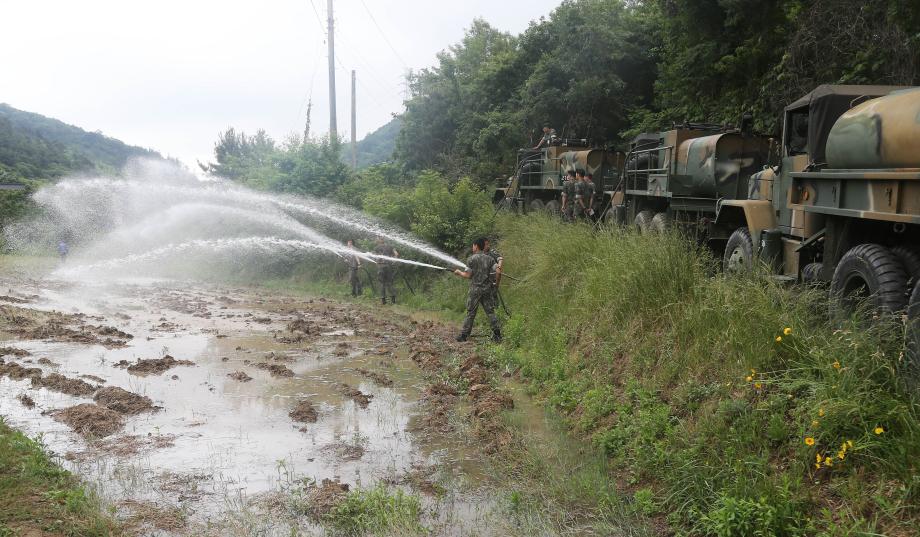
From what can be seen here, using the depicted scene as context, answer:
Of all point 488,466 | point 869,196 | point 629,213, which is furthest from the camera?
point 629,213

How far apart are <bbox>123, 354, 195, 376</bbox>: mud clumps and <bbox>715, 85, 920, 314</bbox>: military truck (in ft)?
25.9

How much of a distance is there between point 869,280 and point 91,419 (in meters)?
7.59

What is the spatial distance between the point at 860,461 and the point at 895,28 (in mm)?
11785

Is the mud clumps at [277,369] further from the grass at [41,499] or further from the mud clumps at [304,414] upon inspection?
the grass at [41,499]

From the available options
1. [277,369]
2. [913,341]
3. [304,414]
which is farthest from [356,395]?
[913,341]

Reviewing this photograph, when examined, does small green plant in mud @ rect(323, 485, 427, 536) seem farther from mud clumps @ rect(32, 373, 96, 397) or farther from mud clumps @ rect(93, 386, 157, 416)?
mud clumps @ rect(32, 373, 96, 397)

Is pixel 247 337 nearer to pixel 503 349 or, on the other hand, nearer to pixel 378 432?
pixel 503 349

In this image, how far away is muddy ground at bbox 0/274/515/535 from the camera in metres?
5.93

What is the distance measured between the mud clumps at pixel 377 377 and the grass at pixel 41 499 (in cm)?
434

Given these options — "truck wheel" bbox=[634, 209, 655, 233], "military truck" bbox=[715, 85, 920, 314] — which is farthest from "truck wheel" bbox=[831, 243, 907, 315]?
"truck wheel" bbox=[634, 209, 655, 233]

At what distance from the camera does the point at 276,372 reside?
34.5ft

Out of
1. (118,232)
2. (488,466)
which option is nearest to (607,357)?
(488,466)

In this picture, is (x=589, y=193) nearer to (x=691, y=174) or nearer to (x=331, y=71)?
(x=691, y=174)

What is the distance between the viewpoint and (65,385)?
31.1 feet
